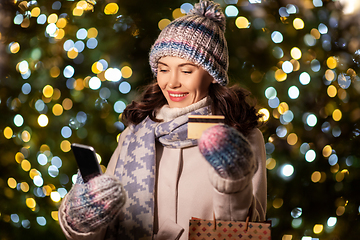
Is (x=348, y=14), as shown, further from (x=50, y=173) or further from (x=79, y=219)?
(x=50, y=173)

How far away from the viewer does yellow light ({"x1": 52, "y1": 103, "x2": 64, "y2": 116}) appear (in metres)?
1.30

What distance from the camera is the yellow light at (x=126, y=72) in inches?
53.1

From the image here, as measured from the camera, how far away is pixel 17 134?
132cm

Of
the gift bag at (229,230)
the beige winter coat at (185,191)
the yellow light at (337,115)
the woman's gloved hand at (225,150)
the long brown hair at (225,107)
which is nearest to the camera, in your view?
the woman's gloved hand at (225,150)

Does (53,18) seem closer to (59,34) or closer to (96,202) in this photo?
(59,34)

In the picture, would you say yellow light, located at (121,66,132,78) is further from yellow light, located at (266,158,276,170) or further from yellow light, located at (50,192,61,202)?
yellow light, located at (266,158,276,170)

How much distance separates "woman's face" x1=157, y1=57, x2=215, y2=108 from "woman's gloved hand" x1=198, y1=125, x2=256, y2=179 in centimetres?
34

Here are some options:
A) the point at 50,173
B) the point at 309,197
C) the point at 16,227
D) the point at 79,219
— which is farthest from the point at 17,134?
the point at 309,197

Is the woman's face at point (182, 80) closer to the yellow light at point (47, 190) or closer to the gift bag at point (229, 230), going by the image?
the gift bag at point (229, 230)

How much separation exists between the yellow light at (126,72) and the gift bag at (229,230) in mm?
738

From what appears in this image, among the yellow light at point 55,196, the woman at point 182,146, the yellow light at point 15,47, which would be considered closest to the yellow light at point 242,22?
the woman at point 182,146

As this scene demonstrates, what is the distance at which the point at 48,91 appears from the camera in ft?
4.25

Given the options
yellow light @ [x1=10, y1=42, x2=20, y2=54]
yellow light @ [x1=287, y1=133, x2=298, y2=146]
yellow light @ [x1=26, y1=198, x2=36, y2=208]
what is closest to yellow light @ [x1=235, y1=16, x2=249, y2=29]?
yellow light @ [x1=287, y1=133, x2=298, y2=146]

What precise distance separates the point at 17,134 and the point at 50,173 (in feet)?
0.74
